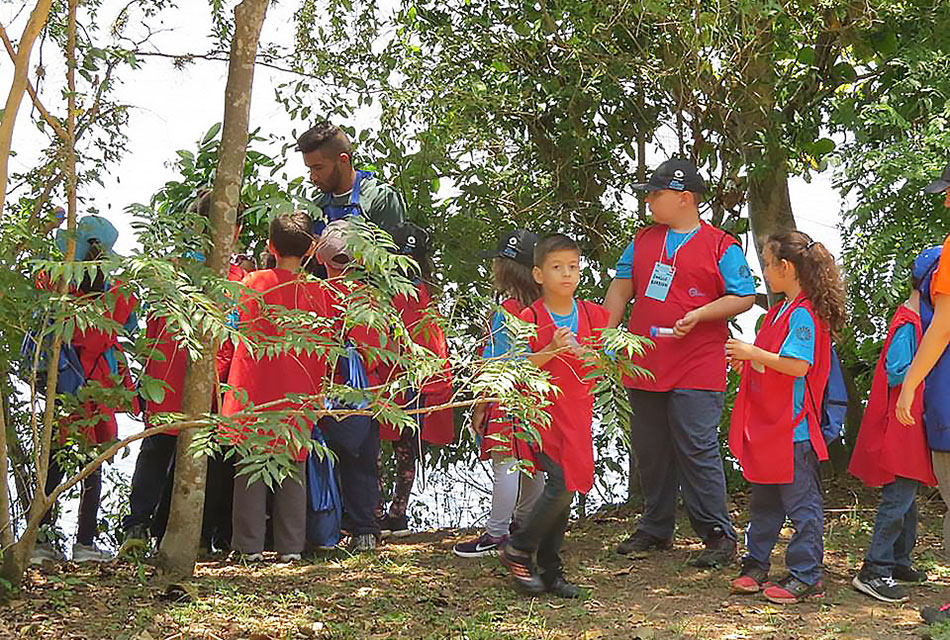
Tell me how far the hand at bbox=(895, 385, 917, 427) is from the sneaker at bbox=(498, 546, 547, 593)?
4.66 feet

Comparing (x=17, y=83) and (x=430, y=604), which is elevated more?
(x=17, y=83)

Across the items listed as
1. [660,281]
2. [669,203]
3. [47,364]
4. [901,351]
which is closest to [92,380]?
[47,364]

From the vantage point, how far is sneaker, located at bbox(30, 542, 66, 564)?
16.0 feet

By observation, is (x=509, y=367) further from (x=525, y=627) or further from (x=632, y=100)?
(x=632, y=100)

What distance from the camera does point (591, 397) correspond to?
15.3ft

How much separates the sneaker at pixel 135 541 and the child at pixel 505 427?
4.34ft

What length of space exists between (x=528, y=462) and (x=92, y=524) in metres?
2.24

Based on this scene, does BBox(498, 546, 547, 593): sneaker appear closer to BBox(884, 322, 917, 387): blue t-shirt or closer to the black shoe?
the black shoe

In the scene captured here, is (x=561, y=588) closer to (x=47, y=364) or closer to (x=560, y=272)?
(x=560, y=272)

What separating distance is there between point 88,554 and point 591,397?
7.44 ft

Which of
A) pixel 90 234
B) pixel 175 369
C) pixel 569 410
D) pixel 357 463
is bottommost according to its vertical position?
pixel 357 463

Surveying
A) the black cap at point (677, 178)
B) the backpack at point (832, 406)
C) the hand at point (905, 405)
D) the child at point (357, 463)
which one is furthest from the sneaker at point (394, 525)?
the hand at point (905, 405)

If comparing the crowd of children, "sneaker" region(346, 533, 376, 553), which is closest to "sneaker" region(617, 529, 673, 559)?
the crowd of children

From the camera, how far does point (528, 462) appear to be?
165 inches
